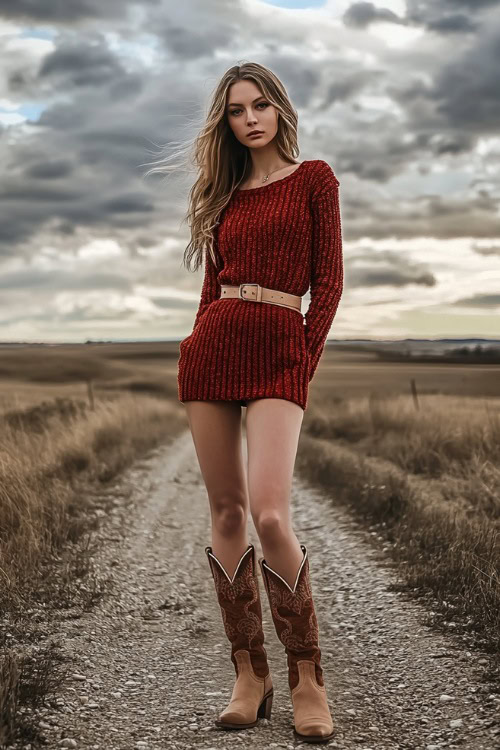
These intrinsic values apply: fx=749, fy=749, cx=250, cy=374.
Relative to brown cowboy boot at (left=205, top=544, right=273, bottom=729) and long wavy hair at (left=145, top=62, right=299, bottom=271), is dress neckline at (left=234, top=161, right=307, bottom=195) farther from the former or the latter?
brown cowboy boot at (left=205, top=544, right=273, bottom=729)

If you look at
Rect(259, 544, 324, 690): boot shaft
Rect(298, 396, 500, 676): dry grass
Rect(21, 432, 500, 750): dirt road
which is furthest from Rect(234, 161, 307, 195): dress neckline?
Rect(298, 396, 500, 676): dry grass

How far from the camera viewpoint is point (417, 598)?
4695mm

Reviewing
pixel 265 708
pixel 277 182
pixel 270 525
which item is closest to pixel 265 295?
pixel 277 182

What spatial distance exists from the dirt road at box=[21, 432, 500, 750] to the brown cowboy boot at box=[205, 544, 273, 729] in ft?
0.42

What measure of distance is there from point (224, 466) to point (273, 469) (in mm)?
305

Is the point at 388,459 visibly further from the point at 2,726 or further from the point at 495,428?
the point at 2,726

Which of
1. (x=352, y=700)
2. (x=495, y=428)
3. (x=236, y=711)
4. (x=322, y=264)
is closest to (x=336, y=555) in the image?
(x=352, y=700)

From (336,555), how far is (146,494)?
11.4 ft

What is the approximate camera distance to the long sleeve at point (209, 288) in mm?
3361

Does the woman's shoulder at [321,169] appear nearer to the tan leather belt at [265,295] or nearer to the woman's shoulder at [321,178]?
the woman's shoulder at [321,178]

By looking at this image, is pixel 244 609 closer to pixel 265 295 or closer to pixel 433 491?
pixel 265 295

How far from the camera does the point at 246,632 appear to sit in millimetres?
3180

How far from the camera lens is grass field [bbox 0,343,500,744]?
4.39 meters

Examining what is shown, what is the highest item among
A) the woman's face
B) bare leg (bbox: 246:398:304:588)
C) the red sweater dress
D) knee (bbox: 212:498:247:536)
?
the woman's face
